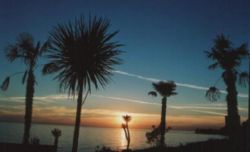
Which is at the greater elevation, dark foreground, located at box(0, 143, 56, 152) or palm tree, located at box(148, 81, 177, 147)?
palm tree, located at box(148, 81, 177, 147)

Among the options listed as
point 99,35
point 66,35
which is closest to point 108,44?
point 99,35

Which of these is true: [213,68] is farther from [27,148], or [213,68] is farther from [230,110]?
[27,148]

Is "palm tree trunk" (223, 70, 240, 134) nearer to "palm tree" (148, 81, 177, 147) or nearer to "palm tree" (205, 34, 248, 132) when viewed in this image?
"palm tree" (205, 34, 248, 132)

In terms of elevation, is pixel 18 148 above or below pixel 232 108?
below

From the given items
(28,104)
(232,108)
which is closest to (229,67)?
(232,108)

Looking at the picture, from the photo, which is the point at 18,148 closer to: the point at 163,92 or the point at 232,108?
the point at 232,108

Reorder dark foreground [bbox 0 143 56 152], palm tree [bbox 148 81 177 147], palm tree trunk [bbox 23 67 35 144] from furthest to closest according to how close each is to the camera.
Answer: palm tree [bbox 148 81 177 147], palm tree trunk [bbox 23 67 35 144], dark foreground [bbox 0 143 56 152]

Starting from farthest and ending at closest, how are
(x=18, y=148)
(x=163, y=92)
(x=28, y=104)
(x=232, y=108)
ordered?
1. (x=163, y=92)
2. (x=28, y=104)
3. (x=232, y=108)
4. (x=18, y=148)

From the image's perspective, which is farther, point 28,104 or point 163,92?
point 163,92

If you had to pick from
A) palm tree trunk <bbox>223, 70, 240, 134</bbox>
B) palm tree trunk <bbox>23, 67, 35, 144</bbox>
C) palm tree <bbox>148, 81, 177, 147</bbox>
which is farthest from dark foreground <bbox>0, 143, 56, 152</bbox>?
palm tree <bbox>148, 81, 177, 147</bbox>

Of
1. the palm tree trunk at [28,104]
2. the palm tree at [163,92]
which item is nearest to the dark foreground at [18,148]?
the palm tree trunk at [28,104]

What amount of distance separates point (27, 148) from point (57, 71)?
5094mm

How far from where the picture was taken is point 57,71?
12953mm

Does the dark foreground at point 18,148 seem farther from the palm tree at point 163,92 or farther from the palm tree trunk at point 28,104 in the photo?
the palm tree at point 163,92
